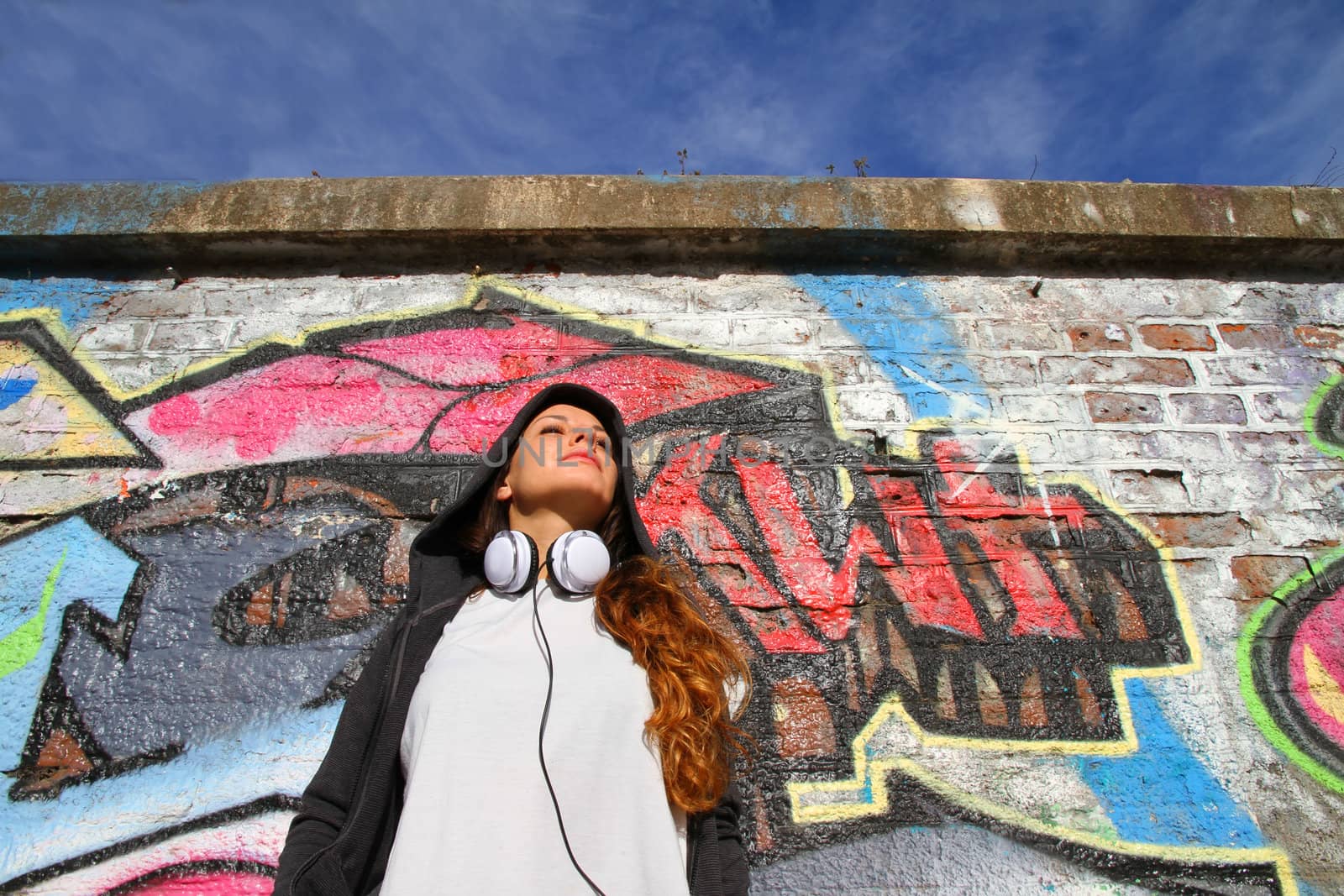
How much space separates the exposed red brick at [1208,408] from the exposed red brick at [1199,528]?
1.09 feet

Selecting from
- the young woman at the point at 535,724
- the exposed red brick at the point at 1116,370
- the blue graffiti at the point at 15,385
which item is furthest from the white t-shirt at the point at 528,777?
the blue graffiti at the point at 15,385

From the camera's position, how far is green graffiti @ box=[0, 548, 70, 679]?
1.93 metres

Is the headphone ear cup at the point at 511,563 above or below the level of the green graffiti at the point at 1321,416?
below

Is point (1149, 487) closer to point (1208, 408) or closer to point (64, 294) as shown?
point (1208, 408)

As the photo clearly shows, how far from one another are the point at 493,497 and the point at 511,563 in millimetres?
299

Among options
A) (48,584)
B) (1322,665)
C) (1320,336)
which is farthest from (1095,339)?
(48,584)

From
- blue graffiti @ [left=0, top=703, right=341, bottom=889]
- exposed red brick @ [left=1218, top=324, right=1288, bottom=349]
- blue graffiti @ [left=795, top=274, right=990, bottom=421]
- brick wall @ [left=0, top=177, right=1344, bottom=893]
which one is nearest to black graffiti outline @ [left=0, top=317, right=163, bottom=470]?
brick wall @ [left=0, top=177, right=1344, bottom=893]

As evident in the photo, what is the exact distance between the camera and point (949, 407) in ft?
7.49

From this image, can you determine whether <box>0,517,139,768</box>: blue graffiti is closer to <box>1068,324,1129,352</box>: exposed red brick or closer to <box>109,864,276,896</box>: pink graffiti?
<box>109,864,276,896</box>: pink graffiti

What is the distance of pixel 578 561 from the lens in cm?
160

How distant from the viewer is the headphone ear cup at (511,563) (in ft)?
5.26

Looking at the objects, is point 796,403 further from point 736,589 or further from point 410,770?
point 410,770

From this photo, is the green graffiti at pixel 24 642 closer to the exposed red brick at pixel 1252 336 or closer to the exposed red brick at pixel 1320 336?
the exposed red brick at pixel 1252 336

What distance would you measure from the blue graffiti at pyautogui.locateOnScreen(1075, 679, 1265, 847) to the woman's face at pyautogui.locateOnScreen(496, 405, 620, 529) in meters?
1.47
